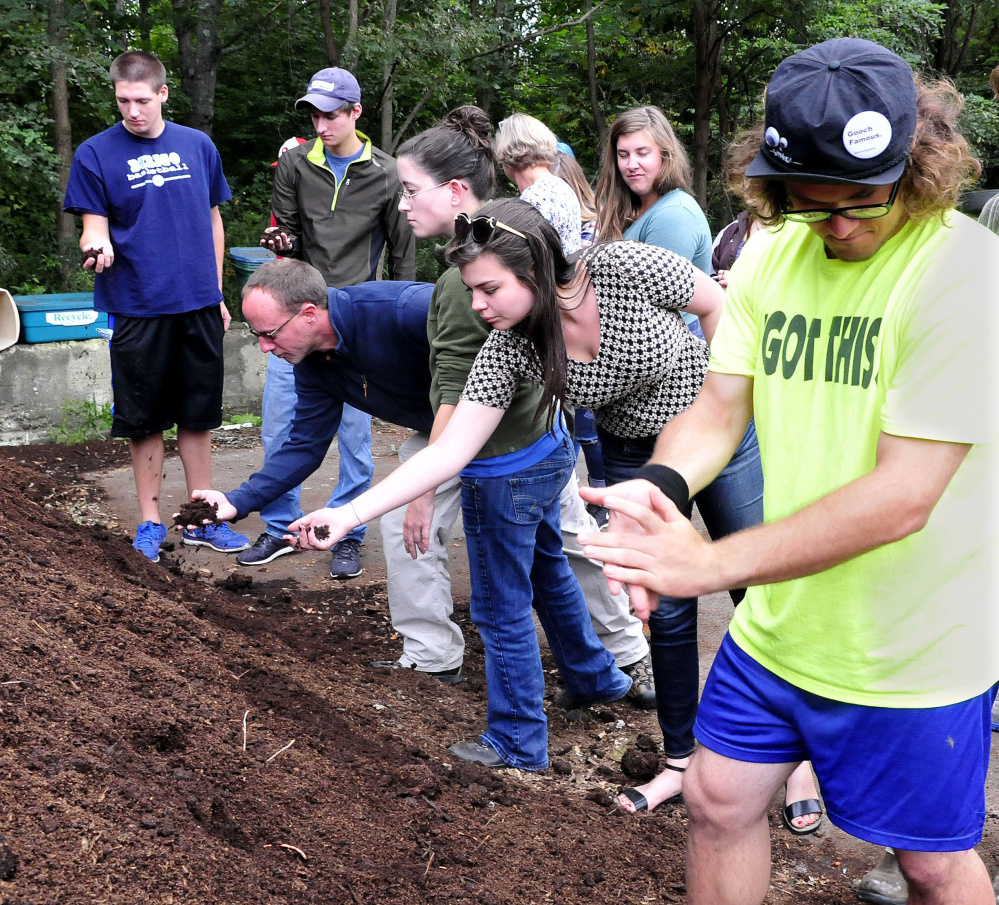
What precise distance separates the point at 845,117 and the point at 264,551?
4.23 m

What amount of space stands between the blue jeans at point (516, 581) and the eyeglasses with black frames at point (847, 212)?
1575 millimetres

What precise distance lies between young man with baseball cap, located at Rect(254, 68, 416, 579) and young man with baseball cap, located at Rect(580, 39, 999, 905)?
3.40m

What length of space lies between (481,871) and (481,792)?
0.40 metres

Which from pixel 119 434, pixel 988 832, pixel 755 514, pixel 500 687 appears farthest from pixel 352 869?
pixel 119 434

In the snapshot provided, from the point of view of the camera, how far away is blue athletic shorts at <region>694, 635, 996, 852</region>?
188 cm

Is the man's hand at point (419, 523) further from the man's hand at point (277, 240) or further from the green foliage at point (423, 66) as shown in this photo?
the green foliage at point (423, 66)

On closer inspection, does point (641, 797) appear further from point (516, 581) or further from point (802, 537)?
point (802, 537)

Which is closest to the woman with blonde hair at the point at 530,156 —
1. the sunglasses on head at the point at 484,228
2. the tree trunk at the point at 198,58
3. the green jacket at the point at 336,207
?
the green jacket at the point at 336,207

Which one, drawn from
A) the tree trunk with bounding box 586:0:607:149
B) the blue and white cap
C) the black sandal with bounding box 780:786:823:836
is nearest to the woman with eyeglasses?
the black sandal with bounding box 780:786:823:836

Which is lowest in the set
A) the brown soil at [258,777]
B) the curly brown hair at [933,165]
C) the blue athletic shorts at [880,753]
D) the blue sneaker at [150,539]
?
the blue sneaker at [150,539]

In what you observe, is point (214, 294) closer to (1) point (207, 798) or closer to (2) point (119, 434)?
(2) point (119, 434)

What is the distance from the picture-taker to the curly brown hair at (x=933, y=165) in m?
1.73

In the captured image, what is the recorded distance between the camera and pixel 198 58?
10945 mm

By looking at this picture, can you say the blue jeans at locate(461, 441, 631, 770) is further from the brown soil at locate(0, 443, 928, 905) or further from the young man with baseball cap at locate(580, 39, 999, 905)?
the young man with baseball cap at locate(580, 39, 999, 905)
